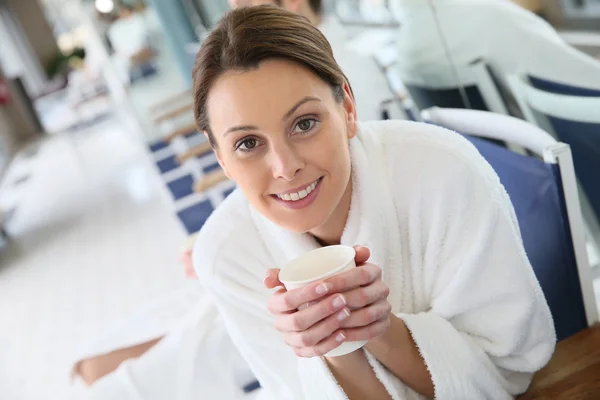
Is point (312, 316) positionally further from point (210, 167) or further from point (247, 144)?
point (210, 167)

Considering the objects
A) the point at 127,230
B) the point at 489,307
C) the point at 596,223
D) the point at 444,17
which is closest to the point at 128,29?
the point at 127,230

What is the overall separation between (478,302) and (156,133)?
4.68 metres

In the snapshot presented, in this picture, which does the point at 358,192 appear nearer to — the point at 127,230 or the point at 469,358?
the point at 469,358

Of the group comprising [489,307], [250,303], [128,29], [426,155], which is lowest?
[489,307]

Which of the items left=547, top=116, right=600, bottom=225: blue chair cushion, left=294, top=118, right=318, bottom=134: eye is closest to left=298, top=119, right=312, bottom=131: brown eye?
left=294, top=118, right=318, bottom=134: eye

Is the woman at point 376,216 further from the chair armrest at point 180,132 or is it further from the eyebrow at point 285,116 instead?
the chair armrest at point 180,132

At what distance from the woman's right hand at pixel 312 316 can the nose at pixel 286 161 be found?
16 centimetres

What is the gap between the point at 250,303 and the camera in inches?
Answer: 39.0

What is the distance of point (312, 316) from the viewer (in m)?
0.67

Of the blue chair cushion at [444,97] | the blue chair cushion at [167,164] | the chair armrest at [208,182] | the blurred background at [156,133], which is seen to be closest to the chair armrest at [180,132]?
the blurred background at [156,133]

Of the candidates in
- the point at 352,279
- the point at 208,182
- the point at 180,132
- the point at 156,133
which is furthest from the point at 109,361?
the point at 156,133

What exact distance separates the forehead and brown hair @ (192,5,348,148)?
0.04ft

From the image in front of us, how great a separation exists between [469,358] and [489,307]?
0.08 metres

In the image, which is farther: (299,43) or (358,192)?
(358,192)
